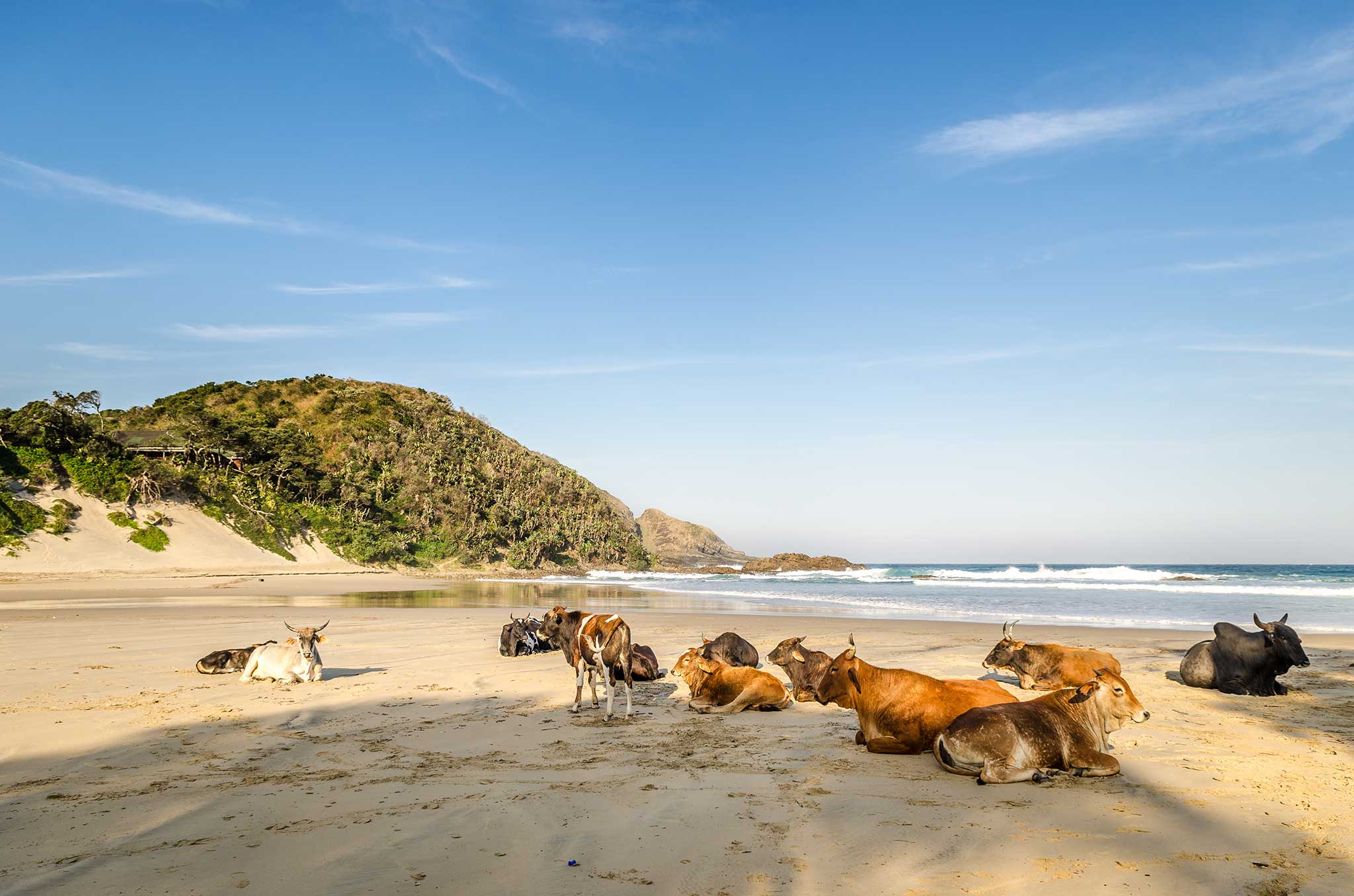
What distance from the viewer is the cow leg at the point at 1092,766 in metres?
7.11

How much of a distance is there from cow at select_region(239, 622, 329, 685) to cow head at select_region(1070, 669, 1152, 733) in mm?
10985

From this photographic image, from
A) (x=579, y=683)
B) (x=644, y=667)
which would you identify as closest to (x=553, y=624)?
(x=579, y=683)

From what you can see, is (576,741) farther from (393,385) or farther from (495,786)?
(393,385)

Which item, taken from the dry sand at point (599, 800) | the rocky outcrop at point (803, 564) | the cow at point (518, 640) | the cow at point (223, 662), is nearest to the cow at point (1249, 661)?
the dry sand at point (599, 800)

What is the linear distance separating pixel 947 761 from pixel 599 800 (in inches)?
127

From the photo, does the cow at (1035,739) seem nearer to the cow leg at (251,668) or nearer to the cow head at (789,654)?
the cow head at (789,654)

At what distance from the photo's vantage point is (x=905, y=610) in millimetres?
30359

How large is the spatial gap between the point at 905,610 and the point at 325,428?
218 feet

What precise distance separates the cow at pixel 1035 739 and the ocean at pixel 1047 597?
18.8 meters

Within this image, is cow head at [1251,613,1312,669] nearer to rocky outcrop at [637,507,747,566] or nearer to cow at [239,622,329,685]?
cow at [239,622,329,685]

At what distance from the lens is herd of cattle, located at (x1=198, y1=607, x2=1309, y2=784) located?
7.18 meters

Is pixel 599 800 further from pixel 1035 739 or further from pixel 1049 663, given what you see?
pixel 1049 663

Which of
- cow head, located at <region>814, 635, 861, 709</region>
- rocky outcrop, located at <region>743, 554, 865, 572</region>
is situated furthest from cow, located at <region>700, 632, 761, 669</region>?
rocky outcrop, located at <region>743, 554, 865, 572</region>

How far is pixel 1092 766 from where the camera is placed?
713 cm
